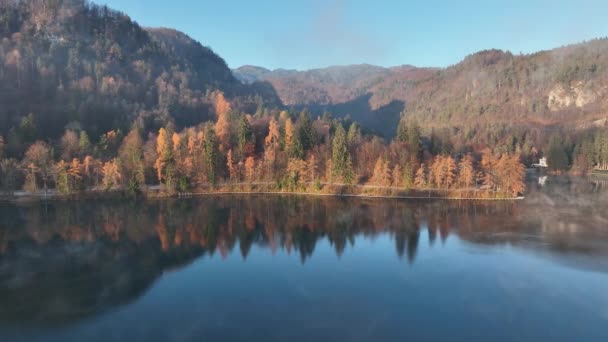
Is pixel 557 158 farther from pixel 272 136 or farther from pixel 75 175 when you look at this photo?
pixel 75 175

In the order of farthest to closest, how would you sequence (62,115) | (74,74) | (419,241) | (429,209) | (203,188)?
(74,74), (62,115), (203,188), (429,209), (419,241)

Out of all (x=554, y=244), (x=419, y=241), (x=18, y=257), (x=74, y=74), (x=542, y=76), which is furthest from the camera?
(x=542, y=76)

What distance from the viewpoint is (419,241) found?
30.3m

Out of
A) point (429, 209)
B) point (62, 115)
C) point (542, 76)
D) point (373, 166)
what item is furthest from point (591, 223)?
point (542, 76)

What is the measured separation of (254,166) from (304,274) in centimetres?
2964

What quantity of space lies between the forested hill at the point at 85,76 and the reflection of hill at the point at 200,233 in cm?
2453

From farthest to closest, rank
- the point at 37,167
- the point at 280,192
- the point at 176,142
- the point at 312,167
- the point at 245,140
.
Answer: the point at 245,140 < the point at 176,142 < the point at 280,192 < the point at 312,167 < the point at 37,167

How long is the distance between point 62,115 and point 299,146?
3861 cm

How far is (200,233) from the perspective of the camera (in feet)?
107

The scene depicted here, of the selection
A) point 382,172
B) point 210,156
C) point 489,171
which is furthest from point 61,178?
point 489,171

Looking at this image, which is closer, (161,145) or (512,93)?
(161,145)

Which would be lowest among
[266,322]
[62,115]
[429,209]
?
[266,322]

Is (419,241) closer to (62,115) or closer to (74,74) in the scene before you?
(62,115)

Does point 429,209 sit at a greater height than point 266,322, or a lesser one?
greater
